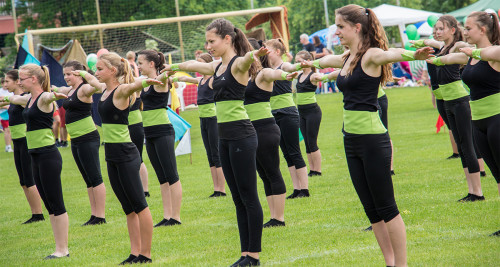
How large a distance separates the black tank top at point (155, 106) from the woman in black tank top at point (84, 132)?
738mm

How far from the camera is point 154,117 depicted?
27.3ft

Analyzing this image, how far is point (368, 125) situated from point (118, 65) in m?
2.79

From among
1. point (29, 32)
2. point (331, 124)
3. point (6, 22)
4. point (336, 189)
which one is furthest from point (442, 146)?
point (6, 22)

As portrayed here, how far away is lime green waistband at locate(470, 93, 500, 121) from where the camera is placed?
606cm

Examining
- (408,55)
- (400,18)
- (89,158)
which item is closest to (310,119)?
(89,158)

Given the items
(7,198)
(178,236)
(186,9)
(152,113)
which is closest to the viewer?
(178,236)

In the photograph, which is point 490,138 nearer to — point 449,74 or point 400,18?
point 449,74

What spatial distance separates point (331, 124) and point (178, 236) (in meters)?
13.5

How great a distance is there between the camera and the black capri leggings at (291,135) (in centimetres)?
913

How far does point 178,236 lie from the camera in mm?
7645

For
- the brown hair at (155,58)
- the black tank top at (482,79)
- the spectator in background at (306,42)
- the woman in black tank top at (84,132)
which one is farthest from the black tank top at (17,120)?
the spectator in background at (306,42)

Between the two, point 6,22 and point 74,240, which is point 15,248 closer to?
point 74,240

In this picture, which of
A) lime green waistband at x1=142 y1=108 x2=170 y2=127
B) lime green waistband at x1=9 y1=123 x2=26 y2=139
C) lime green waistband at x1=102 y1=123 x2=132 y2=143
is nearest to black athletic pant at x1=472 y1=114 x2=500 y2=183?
lime green waistband at x1=102 y1=123 x2=132 y2=143

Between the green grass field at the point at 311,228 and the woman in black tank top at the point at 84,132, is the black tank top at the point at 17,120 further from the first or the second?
the green grass field at the point at 311,228
